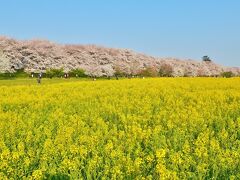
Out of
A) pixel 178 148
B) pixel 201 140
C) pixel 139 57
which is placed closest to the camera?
pixel 201 140

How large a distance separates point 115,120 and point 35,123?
2.15m

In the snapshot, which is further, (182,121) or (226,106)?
(226,106)

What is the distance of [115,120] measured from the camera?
44.8 feet

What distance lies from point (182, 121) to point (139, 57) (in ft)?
335

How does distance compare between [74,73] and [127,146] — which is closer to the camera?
[127,146]

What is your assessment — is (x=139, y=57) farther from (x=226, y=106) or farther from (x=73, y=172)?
(x=73, y=172)

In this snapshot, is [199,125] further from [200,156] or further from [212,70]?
[212,70]

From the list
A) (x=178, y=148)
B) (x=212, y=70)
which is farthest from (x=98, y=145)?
(x=212, y=70)

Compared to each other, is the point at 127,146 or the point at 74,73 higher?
the point at 74,73

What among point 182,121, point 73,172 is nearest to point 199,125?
point 182,121

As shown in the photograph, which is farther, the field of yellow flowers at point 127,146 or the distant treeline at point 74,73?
the distant treeline at point 74,73

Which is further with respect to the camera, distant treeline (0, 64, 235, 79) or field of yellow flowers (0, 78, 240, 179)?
distant treeline (0, 64, 235, 79)

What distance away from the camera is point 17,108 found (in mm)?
18219

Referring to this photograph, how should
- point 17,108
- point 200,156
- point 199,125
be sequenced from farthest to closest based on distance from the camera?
point 17,108 < point 199,125 < point 200,156
